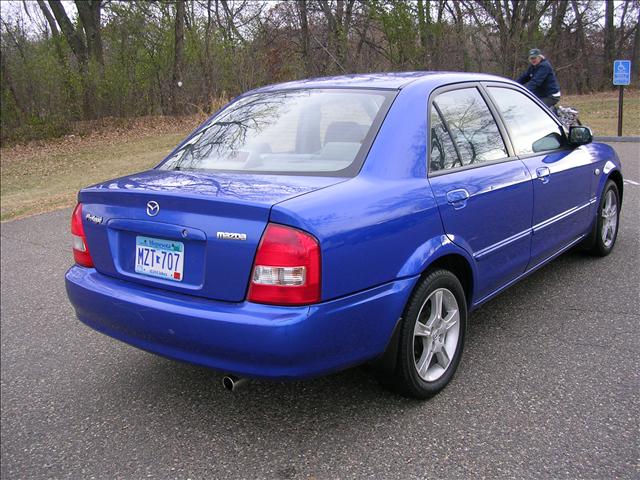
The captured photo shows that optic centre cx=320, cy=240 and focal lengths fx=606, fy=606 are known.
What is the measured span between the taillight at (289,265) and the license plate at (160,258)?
412 millimetres

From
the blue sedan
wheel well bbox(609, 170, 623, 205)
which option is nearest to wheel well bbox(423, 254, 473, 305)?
the blue sedan

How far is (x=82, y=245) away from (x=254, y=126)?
1117 millimetres

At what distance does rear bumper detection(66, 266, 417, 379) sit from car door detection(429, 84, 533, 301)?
0.56 meters

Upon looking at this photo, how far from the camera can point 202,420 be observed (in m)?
2.94

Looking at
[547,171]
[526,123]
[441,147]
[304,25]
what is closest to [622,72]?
[526,123]

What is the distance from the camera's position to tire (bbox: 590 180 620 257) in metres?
4.85

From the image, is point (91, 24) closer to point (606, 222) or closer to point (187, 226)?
point (606, 222)

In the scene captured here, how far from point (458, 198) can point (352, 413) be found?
1.17 metres

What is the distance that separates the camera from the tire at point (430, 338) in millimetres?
2754

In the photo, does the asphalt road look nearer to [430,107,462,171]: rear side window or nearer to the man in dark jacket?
[430,107,462,171]: rear side window

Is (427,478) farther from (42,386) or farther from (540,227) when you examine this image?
(42,386)

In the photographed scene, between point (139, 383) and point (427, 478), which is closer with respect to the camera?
point (427, 478)

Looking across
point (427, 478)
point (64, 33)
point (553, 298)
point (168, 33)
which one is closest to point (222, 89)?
point (168, 33)

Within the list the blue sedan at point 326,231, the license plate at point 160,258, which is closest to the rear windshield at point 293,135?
the blue sedan at point 326,231
